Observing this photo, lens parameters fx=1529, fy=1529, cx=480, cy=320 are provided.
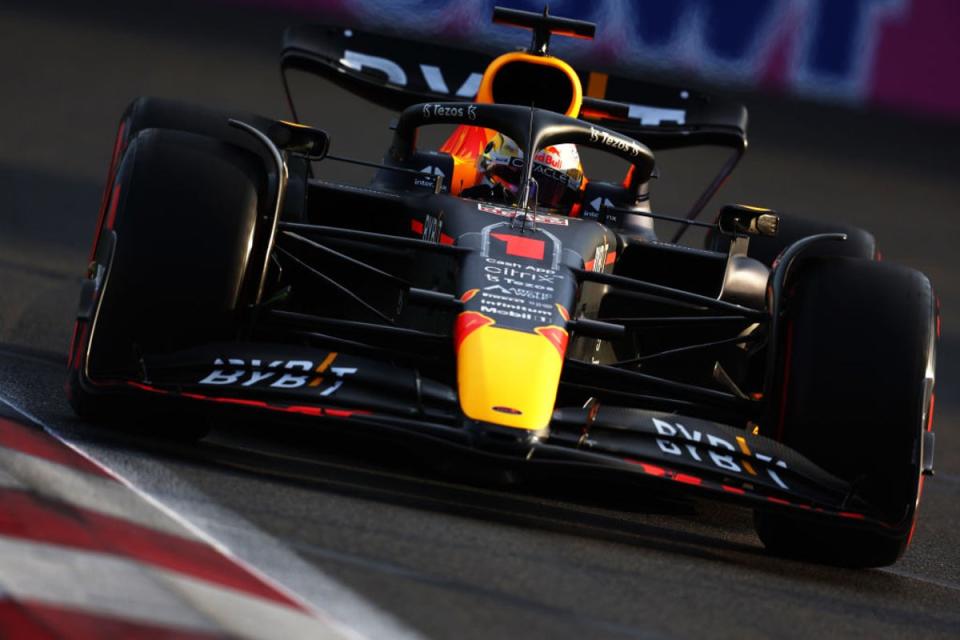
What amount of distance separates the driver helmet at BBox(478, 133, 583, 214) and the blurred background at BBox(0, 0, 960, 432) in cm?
643

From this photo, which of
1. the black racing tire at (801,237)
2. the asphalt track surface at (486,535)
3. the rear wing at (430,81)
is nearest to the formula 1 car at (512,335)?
the asphalt track surface at (486,535)

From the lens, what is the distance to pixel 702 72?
1562cm

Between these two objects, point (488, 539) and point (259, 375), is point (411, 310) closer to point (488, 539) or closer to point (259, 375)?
point (259, 375)

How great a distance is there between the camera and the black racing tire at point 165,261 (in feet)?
13.9

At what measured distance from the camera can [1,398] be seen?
4.63 meters

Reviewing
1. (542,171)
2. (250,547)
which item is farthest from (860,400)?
(542,171)

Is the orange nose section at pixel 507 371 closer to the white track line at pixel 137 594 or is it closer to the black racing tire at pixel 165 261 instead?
the black racing tire at pixel 165 261

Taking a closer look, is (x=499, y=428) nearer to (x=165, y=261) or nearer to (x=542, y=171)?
(x=165, y=261)

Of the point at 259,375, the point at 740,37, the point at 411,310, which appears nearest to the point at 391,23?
the point at 740,37

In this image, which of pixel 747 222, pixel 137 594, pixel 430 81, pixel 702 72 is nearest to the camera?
pixel 137 594

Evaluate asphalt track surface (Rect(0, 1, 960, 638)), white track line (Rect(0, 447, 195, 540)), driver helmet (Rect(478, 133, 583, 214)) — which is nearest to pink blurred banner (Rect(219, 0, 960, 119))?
asphalt track surface (Rect(0, 1, 960, 638))

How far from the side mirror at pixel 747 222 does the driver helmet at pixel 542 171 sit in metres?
0.83

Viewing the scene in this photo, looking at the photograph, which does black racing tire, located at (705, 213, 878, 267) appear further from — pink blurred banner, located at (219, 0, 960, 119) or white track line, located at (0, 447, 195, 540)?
pink blurred banner, located at (219, 0, 960, 119)

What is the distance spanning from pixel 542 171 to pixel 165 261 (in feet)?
7.05
